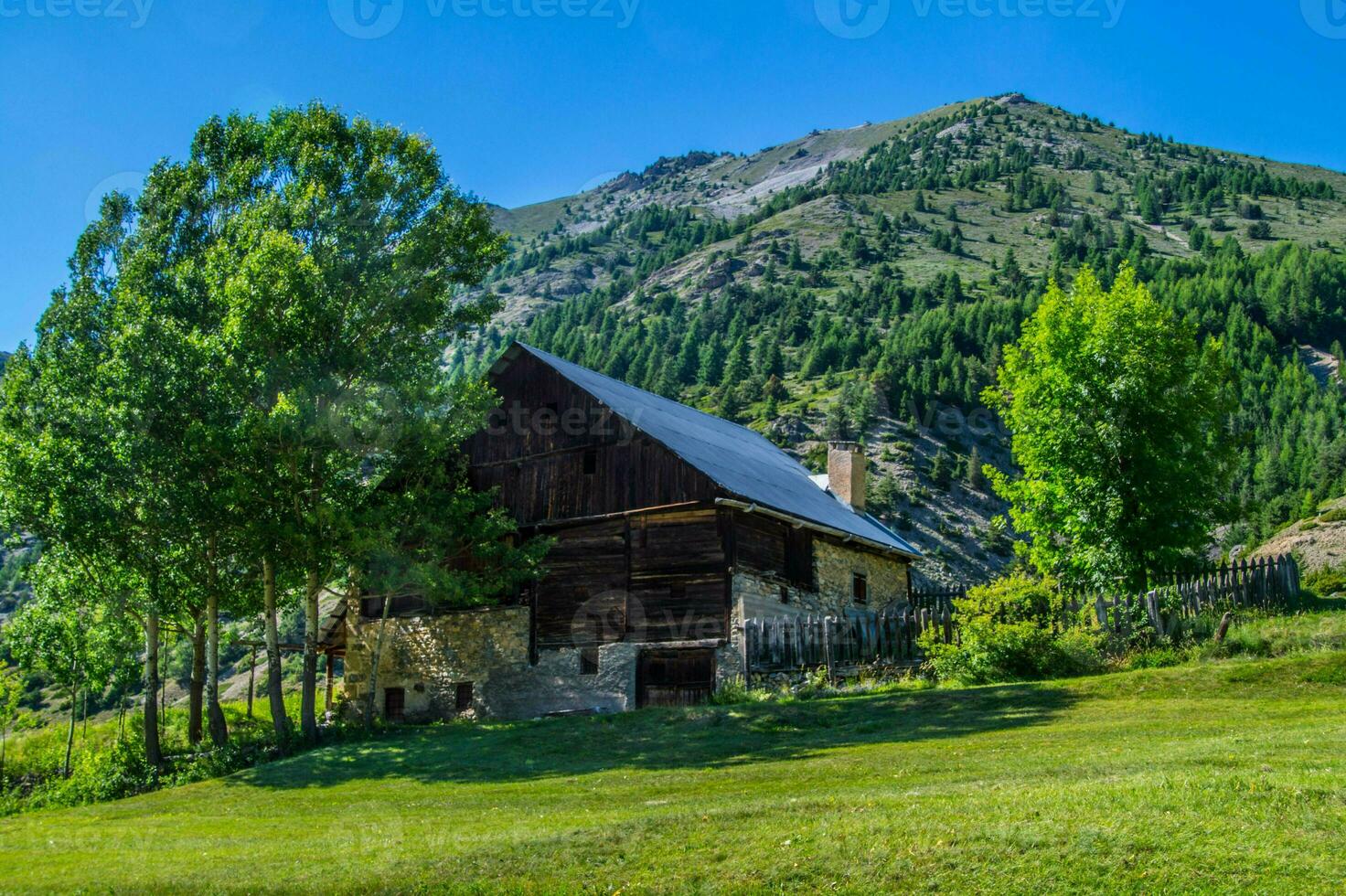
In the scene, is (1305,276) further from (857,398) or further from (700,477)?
(700,477)

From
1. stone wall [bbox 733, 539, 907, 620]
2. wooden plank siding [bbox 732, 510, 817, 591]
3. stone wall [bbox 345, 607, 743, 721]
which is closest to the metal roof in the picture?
wooden plank siding [bbox 732, 510, 817, 591]

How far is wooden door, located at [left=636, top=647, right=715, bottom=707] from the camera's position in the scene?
3070cm

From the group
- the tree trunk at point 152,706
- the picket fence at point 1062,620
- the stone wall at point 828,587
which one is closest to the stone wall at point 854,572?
the stone wall at point 828,587

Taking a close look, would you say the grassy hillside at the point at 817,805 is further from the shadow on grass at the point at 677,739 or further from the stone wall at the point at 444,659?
the stone wall at the point at 444,659

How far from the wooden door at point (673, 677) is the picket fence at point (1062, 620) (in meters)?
2.23

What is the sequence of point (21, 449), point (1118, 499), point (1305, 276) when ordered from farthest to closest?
point (1305, 276) → point (1118, 499) → point (21, 449)

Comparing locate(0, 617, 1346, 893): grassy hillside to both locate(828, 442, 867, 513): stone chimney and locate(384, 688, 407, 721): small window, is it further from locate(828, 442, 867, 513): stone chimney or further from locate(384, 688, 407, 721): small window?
locate(828, 442, 867, 513): stone chimney

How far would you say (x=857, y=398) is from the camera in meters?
113

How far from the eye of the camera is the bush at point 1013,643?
24547mm

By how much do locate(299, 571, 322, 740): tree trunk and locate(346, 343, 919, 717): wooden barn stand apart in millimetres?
5082

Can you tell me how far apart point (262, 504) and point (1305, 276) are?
16520 cm

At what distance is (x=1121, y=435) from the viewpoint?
2991 cm

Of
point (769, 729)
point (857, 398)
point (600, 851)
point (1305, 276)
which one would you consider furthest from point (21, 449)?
point (1305, 276)

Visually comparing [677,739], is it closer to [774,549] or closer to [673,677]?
[673,677]
